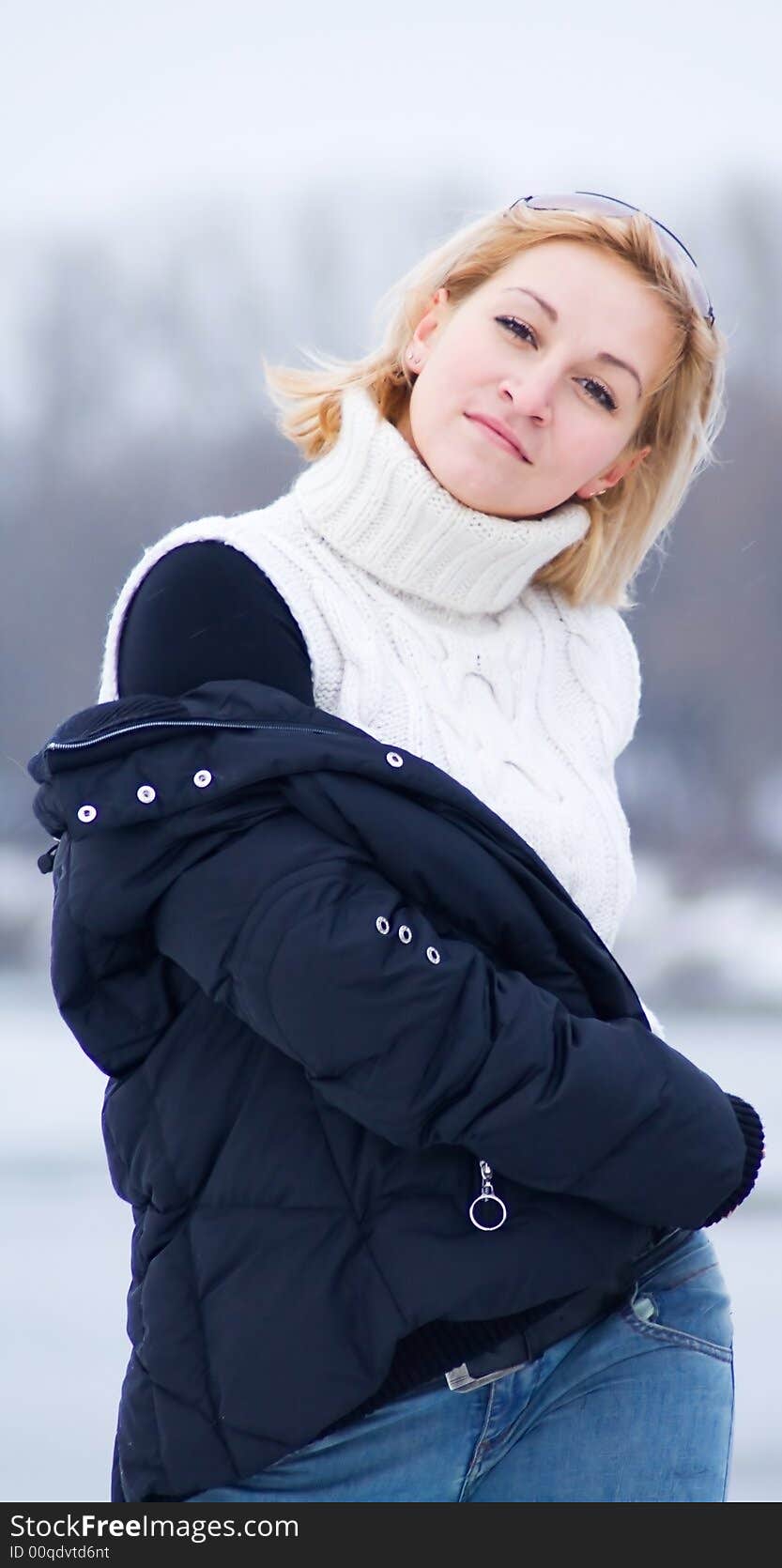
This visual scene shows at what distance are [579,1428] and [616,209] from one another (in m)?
0.82

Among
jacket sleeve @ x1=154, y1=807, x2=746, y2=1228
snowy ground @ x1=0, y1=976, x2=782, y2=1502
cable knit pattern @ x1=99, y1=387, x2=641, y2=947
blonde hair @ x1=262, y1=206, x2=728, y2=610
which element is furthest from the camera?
snowy ground @ x1=0, y1=976, x2=782, y2=1502

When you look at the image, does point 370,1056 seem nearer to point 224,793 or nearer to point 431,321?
point 224,793

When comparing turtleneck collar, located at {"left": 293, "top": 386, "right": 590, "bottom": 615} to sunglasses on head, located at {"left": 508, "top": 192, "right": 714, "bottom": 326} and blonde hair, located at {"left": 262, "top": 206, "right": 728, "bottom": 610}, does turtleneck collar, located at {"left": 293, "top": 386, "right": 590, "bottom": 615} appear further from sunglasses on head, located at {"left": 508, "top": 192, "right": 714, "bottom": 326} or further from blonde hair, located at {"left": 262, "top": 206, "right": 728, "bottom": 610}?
sunglasses on head, located at {"left": 508, "top": 192, "right": 714, "bottom": 326}

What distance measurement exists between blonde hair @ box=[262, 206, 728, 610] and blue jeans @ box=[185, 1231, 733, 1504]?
525 mm

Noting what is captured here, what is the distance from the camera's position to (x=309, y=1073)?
2.61 ft

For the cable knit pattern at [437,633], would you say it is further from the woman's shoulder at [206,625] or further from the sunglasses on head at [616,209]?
the sunglasses on head at [616,209]

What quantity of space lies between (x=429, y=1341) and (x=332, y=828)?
299 millimetres

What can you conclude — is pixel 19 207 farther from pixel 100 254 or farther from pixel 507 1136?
pixel 507 1136

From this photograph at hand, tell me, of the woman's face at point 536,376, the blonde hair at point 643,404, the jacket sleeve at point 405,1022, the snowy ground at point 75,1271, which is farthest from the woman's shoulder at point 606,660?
the snowy ground at point 75,1271

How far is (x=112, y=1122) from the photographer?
864mm

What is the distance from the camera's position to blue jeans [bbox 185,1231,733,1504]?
833 millimetres

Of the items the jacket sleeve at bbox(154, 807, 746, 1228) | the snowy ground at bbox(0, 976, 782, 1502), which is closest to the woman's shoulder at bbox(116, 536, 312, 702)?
the jacket sleeve at bbox(154, 807, 746, 1228)

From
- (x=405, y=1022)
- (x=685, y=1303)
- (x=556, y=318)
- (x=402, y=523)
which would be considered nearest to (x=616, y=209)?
(x=556, y=318)

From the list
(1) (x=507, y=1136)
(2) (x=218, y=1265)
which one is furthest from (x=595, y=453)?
(2) (x=218, y=1265)
